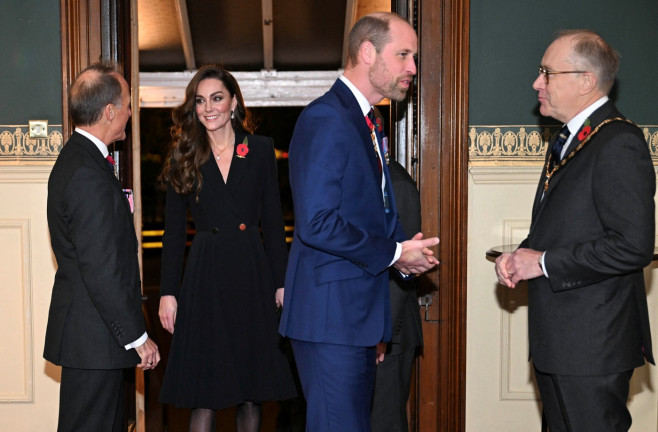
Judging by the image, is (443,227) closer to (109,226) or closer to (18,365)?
(109,226)

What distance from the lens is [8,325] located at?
3.77 meters

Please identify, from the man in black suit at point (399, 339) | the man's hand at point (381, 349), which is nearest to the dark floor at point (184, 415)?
the man in black suit at point (399, 339)

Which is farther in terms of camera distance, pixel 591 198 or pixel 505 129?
pixel 505 129

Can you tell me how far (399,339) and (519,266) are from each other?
2.07 ft

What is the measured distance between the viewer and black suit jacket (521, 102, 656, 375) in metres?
2.29

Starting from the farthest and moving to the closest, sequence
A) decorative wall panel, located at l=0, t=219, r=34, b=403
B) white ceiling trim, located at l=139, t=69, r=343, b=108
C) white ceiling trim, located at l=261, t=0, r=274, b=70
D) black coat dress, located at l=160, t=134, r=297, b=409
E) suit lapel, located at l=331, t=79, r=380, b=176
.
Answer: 1. white ceiling trim, located at l=139, t=69, r=343, b=108
2. white ceiling trim, located at l=261, t=0, r=274, b=70
3. decorative wall panel, located at l=0, t=219, r=34, b=403
4. black coat dress, located at l=160, t=134, r=297, b=409
5. suit lapel, located at l=331, t=79, r=380, b=176

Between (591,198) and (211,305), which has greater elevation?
(591,198)

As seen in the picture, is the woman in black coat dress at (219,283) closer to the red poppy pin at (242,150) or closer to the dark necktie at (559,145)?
the red poppy pin at (242,150)

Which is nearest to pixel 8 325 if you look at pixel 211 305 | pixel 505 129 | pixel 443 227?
pixel 211 305

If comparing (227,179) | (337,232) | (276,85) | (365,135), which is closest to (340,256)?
(337,232)

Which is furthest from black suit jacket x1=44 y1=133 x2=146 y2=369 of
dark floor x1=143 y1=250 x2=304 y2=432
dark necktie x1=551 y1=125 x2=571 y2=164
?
dark necktie x1=551 y1=125 x2=571 y2=164

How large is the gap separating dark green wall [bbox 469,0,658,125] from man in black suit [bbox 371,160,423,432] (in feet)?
3.20

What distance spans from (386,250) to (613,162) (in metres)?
0.77

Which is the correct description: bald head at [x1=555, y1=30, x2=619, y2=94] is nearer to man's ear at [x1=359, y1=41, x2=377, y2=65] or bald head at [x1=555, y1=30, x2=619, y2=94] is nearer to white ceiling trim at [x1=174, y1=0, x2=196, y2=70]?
man's ear at [x1=359, y1=41, x2=377, y2=65]
